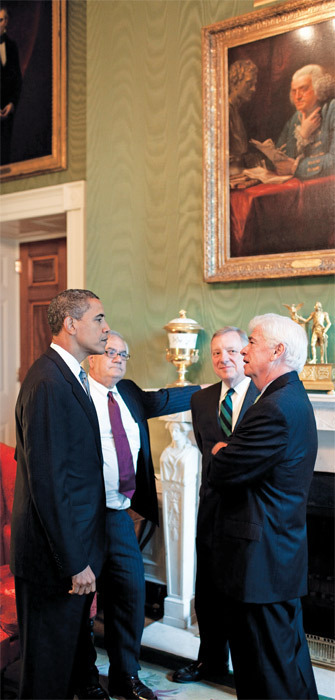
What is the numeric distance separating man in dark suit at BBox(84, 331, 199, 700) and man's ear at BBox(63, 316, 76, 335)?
2.40 ft

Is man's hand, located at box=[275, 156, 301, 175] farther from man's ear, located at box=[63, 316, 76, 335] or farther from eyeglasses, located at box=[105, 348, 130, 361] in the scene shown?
man's ear, located at box=[63, 316, 76, 335]

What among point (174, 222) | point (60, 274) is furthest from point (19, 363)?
point (174, 222)

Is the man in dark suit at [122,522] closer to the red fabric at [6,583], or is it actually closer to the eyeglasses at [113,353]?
the eyeglasses at [113,353]

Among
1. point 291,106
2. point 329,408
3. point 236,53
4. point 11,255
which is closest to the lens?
point 329,408

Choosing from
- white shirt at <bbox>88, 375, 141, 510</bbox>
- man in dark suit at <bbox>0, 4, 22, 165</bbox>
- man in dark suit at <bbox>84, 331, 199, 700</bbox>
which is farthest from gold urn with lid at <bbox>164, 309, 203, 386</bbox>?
man in dark suit at <bbox>0, 4, 22, 165</bbox>

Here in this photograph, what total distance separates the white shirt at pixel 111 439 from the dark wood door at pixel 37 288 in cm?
277

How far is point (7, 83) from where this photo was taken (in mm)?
5816

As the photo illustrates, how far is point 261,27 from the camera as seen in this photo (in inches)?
165

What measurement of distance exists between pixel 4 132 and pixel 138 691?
15.8 ft

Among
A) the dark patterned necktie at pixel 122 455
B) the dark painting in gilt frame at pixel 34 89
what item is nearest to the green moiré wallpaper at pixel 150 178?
the dark painting in gilt frame at pixel 34 89

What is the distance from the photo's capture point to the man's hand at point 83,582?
239 centimetres

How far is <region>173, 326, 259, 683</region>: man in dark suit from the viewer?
313 cm

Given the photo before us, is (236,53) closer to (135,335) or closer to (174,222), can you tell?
(174,222)

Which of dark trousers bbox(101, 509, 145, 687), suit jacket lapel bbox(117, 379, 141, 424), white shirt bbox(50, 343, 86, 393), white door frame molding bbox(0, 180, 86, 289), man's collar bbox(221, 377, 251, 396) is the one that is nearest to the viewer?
white shirt bbox(50, 343, 86, 393)
